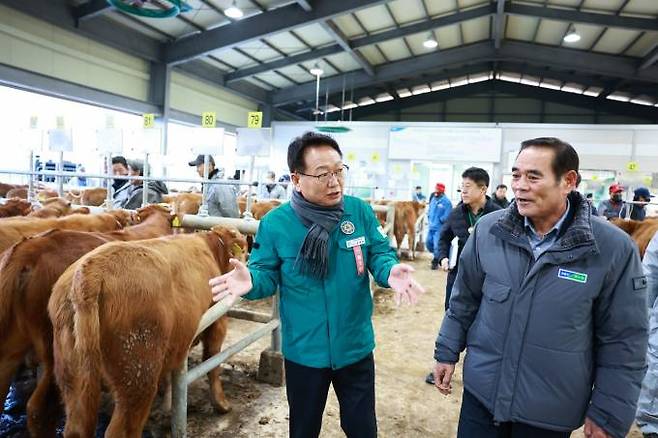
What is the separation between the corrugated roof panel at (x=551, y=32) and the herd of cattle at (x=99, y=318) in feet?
44.6

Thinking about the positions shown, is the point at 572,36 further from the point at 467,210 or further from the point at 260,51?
the point at 467,210

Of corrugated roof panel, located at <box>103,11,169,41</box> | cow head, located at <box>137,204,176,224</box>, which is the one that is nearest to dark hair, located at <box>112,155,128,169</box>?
cow head, located at <box>137,204,176,224</box>

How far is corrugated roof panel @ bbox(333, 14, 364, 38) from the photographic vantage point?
12.3 m

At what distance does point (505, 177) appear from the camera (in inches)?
668

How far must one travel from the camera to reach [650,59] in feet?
42.5

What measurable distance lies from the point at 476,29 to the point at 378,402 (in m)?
14.1

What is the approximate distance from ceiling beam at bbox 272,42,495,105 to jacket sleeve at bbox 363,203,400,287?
15.5 metres

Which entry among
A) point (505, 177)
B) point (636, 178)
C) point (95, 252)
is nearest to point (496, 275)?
point (95, 252)

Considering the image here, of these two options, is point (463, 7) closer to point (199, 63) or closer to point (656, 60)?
point (656, 60)

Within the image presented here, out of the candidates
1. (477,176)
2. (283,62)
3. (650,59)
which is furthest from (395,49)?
(477,176)

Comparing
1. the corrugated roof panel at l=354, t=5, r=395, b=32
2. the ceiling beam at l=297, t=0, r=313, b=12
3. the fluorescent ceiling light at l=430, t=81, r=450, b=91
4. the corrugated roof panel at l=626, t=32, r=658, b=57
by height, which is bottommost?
the ceiling beam at l=297, t=0, r=313, b=12

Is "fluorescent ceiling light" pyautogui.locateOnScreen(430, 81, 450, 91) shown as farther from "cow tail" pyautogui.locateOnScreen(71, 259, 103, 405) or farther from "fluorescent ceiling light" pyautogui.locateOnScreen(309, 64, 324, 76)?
"cow tail" pyautogui.locateOnScreen(71, 259, 103, 405)

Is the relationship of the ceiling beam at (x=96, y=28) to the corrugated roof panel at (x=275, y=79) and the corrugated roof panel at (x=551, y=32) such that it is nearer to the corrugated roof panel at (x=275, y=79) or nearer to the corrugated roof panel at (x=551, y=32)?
the corrugated roof panel at (x=275, y=79)

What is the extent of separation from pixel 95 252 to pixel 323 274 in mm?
1173
